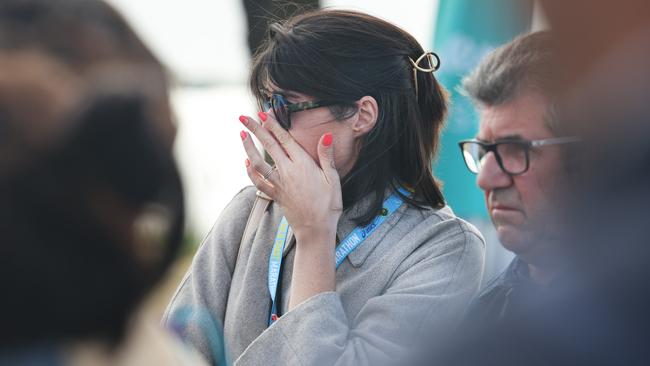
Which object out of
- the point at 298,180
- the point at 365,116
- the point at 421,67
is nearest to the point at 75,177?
the point at 298,180

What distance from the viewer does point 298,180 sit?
290cm

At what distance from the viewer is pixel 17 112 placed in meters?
1.10

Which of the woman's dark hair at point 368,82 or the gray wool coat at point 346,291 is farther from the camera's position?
the woman's dark hair at point 368,82

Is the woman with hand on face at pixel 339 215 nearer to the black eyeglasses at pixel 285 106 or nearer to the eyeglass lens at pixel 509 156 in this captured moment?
the black eyeglasses at pixel 285 106

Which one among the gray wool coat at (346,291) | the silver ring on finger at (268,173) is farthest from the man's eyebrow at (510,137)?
the silver ring on finger at (268,173)

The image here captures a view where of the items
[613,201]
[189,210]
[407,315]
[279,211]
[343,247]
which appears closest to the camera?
[613,201]

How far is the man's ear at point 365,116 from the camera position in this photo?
2980 mm

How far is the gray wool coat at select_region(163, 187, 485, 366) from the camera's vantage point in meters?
2.65

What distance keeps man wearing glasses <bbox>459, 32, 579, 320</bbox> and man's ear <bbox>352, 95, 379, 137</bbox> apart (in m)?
0.40

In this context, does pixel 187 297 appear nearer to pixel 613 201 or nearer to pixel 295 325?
pixel 295 325

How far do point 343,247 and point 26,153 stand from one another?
190 centimetres

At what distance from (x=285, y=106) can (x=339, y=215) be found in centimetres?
41

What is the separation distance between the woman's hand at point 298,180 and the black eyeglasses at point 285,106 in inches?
1.0

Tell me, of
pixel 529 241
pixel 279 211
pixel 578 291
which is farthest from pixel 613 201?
pixel 279 211
